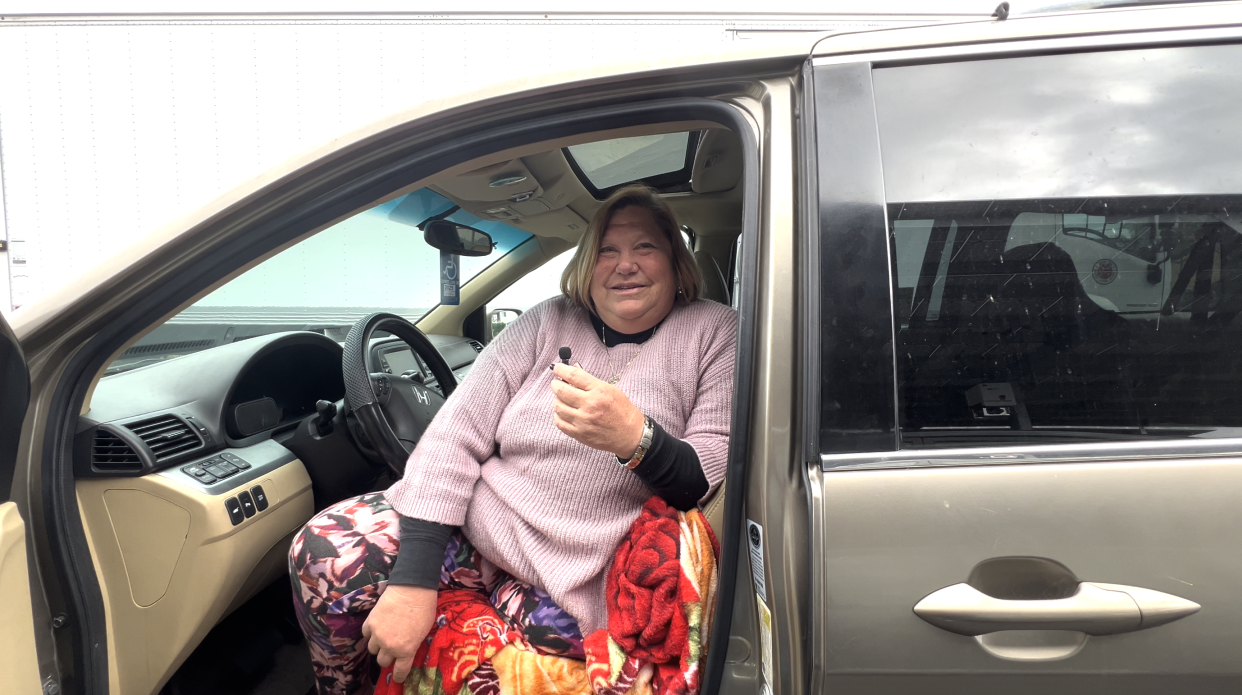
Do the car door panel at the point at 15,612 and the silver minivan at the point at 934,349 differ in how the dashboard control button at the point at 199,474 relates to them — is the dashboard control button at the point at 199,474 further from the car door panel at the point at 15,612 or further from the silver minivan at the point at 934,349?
the car door panel at the point at 15,612

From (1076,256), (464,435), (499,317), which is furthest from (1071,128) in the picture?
(499,317)

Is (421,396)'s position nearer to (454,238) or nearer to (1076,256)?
(454,238)

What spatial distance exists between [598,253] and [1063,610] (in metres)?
1.22

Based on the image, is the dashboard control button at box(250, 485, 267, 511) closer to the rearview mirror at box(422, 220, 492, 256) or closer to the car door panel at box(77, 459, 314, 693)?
the car door panel at box(77, 459, 314, 693)

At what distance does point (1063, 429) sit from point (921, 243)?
1.01 ft

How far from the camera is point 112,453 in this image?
1.30 meters

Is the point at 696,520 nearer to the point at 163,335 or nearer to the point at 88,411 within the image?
the point at 88,411

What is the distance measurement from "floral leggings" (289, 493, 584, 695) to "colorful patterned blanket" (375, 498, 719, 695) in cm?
6

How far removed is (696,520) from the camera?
3.78ft

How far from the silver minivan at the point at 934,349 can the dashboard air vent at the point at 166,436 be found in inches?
9.4

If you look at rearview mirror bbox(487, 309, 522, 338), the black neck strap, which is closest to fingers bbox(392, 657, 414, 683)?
the black neck strap

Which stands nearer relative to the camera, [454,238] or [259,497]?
[259,497]

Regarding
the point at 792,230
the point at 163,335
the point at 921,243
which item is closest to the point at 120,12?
the point at 163,335

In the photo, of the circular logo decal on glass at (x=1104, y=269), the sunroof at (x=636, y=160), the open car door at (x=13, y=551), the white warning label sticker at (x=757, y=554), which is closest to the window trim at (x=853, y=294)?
the white warning label sticker at (x=757, y=554)
